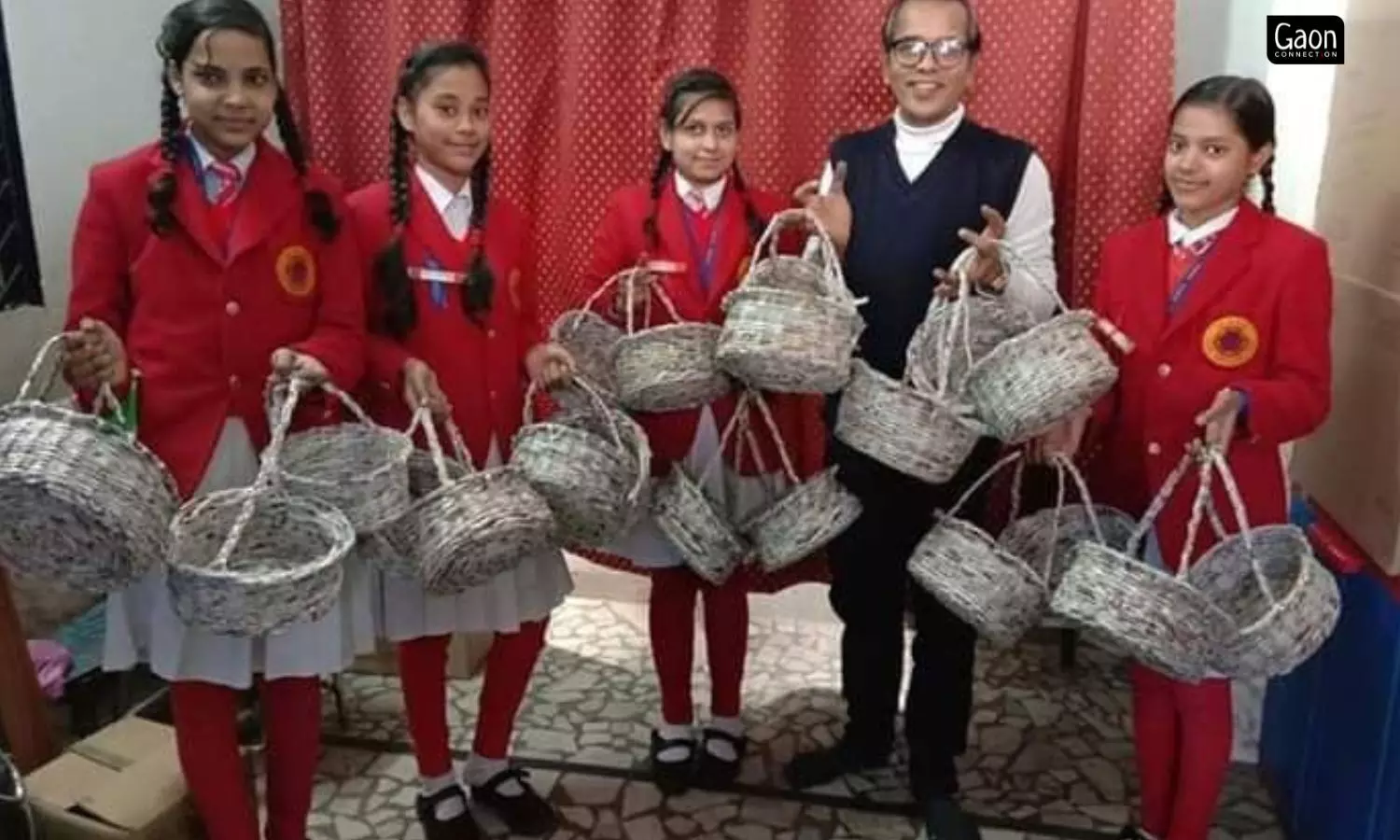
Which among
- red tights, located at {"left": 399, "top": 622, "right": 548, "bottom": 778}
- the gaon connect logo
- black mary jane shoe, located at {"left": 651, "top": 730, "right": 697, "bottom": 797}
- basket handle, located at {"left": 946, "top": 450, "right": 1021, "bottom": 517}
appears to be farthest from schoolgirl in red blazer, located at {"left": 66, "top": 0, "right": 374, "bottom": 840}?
the gaon connect logo

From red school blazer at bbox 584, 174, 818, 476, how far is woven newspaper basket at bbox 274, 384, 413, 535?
0.46m

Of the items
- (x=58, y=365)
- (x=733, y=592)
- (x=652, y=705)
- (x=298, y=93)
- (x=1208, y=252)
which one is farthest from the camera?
(x=298, y=93)

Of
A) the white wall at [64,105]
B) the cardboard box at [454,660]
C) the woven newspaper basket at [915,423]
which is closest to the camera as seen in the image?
the woven newspaper basket at [915,423]

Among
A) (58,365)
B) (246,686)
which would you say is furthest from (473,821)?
(58,365)

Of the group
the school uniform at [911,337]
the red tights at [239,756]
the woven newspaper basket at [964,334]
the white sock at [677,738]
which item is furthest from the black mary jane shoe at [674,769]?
the woven newspaper basket at [964,334]

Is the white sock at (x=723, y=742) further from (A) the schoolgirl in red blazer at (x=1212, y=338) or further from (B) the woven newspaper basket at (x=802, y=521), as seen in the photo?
(A) the schoolgirl in red blazer at (x=1212, y=338)

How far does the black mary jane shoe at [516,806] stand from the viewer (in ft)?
6.75

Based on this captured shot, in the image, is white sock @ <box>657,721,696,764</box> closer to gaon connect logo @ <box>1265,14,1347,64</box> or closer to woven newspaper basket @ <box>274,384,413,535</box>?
woven newspaper basket @ <box>274,384,413,535</box>

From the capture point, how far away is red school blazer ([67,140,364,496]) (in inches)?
63.9

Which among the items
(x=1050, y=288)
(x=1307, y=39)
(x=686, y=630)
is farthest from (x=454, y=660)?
(x=1307, y=39)

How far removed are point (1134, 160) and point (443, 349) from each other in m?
1.24

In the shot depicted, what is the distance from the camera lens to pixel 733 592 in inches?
84.3

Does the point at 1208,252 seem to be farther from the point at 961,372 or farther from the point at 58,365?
the point at 58,365

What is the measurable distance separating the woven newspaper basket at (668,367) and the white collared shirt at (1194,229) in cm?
65
